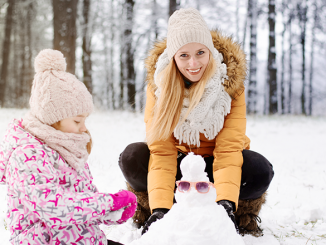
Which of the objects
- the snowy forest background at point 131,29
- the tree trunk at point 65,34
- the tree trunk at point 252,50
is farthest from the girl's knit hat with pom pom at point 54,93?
the tree trunk at point 252,50

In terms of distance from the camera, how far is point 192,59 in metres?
1.97

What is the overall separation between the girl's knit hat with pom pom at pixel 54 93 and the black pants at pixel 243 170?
83 cm

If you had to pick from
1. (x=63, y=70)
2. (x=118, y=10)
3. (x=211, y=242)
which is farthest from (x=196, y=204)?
(x=118, y=10)

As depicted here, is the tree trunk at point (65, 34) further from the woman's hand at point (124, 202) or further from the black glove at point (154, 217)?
the woman's hand at point (124, 202)

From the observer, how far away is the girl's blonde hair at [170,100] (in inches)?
79.4

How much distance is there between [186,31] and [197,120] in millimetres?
624

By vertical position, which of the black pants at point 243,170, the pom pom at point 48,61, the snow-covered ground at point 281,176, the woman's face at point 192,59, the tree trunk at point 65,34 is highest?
the tree trunk at point 65,34

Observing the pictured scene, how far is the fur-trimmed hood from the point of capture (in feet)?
6.80

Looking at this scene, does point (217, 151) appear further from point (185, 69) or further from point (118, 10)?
point (118, 10)

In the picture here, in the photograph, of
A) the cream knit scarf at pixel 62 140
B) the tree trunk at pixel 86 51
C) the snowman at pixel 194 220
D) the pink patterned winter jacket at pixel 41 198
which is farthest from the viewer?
the tree trunk at pixel 86 51

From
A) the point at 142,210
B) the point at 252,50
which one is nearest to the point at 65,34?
the point at 142,210

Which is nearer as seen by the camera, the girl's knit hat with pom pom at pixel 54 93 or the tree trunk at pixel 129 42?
the girl's knit hat with pom pom at pixel 54 93

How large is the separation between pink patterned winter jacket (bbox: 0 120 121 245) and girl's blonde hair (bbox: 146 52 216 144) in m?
0.80

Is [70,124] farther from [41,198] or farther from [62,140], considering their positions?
[41,198]
